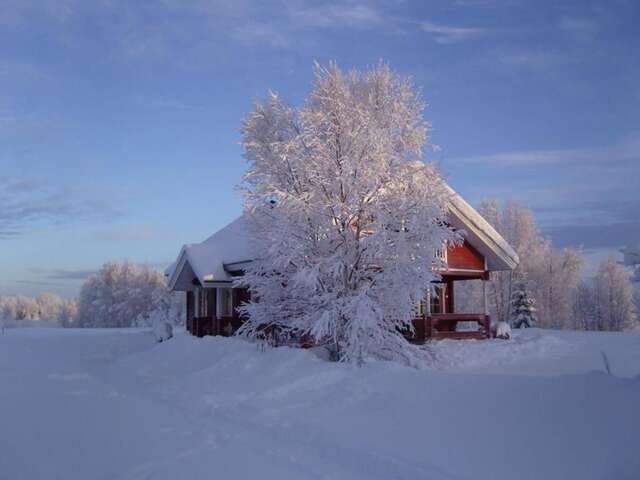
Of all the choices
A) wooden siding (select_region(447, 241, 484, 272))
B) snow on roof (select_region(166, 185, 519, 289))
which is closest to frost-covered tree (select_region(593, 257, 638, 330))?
wooden siding (select_region(447, 241, 484, 272))

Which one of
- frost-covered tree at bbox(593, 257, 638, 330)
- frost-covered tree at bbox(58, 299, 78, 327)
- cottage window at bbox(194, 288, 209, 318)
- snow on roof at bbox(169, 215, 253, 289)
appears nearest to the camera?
snow on roof at bbox(169, 215, 253, 289)

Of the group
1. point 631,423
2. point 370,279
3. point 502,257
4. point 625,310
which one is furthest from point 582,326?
point 631,423

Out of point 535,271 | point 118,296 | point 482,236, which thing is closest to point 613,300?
point 535,271

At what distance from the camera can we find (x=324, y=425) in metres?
9.20

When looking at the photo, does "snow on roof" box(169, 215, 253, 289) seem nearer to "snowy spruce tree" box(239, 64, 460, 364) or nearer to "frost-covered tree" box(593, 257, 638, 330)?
"snowy spruce tree" box(239, 64, 460, 364)

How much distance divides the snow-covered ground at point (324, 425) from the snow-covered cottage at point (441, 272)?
7717 mm

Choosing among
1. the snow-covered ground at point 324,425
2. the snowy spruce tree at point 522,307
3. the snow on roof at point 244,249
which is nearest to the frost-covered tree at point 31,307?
the snowy spruce tree at point 522,307

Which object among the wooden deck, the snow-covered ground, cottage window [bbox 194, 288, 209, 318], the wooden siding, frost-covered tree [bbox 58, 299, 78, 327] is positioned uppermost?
the wooden siding

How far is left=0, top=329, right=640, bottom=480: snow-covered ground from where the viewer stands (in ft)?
23.0

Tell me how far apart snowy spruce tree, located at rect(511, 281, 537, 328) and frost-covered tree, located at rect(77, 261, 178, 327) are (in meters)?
40.7

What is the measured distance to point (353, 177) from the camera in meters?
14.2

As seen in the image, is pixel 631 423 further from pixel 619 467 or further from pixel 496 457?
pixel 496 457

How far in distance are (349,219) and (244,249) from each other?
8974 millimetres

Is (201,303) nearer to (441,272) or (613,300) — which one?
(441,272)
